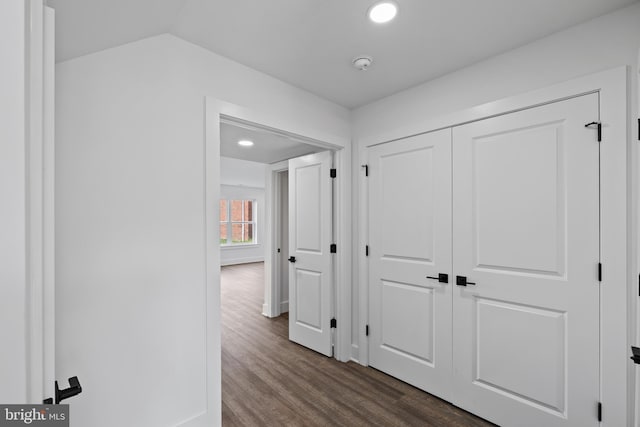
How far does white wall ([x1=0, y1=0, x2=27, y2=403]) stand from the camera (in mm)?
361

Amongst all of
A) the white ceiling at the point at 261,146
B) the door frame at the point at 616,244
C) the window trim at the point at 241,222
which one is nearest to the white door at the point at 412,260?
the door frame at the point at 616,244

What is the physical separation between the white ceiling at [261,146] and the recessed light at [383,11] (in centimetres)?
142

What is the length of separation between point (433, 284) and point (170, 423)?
6.40ft

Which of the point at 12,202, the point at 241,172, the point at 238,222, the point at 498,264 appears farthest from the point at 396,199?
the point at 238,222

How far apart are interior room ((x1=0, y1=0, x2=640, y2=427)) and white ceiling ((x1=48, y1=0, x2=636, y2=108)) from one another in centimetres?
1

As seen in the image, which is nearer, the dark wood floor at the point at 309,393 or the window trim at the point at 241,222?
the dark wood floor at the point at 309,393

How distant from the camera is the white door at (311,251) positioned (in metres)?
2.87

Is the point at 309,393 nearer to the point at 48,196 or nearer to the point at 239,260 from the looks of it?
the point at 48,196

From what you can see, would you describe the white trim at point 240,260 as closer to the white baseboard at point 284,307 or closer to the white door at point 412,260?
the white baseboard at point 284,307

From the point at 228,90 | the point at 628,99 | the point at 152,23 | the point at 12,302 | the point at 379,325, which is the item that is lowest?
the point at 379,325

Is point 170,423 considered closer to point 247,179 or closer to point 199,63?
point 199,63

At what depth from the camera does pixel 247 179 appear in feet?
26.1

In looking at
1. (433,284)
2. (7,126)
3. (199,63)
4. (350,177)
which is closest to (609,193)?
(433,284)

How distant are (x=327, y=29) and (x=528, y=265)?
1.89 meters
